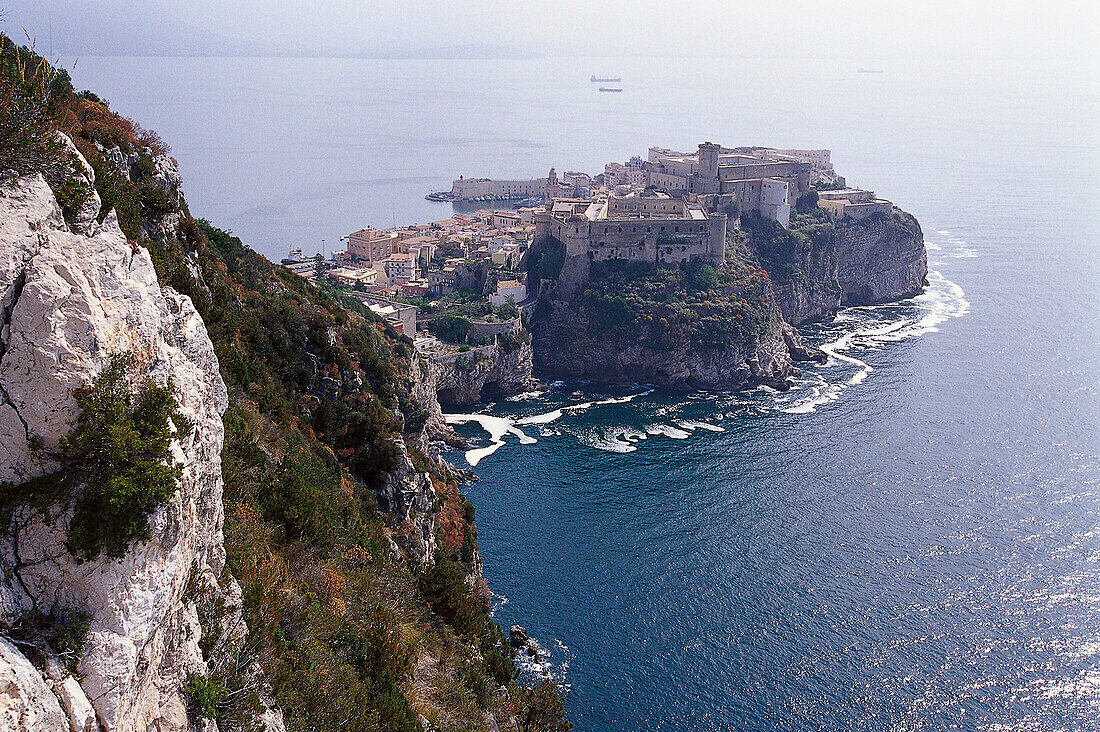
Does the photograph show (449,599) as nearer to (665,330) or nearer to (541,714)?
(541,714)

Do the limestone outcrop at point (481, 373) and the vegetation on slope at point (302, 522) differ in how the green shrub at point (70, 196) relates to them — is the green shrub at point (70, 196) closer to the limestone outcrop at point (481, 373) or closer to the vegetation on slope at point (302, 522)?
the vegetation on slope at point (302, 522)

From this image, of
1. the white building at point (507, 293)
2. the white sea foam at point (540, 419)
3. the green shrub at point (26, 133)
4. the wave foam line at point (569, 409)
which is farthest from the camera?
the white building at point (507, 293)

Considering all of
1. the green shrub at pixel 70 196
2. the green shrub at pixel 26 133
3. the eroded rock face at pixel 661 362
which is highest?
the green shrub at pixel 26 133

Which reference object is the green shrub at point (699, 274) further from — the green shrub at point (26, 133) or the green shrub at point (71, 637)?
the green shrub at point (71, 637)

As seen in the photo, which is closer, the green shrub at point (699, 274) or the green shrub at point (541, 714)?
the green shrub at point (541, 714)

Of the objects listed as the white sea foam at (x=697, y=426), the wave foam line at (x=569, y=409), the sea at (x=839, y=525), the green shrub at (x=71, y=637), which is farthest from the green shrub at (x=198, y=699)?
the white sea foam at (x=697, y=426)

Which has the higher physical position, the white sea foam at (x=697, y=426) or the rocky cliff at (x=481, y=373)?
the rocky cliff at (x=481, y=373)

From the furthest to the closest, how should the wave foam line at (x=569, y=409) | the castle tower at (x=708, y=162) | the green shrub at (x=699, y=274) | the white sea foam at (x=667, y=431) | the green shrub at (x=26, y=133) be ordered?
the castle tower at (x=708, y=162) < the green shrub at (x=699, y=274) < the wave foam line at (x=569, y=409) < the white sea foam at (x=667, y=431) < the green shrub at (x=26, y=133)

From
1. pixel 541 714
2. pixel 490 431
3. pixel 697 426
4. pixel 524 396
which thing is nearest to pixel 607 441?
pixel 697 426
